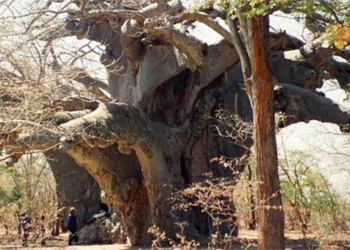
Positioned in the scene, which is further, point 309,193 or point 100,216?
point 100,216

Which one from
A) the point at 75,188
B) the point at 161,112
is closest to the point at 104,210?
the point at 75,188

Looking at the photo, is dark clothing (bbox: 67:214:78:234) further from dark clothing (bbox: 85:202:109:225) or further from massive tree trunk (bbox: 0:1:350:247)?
massive tree trunk (bbox: 0:1:350:247)

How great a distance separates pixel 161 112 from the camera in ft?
46.2

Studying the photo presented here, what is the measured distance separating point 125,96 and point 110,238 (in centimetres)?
344

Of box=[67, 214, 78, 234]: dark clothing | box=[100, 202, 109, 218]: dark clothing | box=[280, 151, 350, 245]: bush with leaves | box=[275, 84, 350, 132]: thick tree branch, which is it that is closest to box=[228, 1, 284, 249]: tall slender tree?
box=[280, 151, 350, 245]: bush with leaves

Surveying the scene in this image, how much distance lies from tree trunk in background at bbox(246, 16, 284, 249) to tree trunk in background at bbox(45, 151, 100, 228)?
10.2 m

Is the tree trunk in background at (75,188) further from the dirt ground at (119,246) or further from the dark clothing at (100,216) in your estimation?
the dirt ground at (119,246)

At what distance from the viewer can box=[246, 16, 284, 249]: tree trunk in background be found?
750 cm

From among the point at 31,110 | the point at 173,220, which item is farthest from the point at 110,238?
the point at 31,110

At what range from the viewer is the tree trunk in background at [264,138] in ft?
24.6

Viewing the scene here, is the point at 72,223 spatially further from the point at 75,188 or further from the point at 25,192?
the point at 25,192

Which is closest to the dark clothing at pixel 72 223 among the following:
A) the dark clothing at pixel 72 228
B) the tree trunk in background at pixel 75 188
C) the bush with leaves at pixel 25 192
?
the dark clothing at pixel 72 228

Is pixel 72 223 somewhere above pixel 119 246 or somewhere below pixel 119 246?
above

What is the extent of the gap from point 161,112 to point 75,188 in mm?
4494
